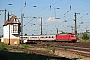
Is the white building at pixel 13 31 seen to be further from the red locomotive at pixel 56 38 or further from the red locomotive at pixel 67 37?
the red locomotive at pixel 67 37

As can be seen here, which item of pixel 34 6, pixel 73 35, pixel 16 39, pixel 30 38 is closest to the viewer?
pixel 34 6

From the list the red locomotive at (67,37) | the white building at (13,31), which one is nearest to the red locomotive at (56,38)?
the red locomotive at (67,37)

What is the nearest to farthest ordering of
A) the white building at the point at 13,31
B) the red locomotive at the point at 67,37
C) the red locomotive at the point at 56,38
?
the white building at the point at 13,31 → the red locomotive at the point at 67,37 → the red locomotive at the point at 56,38

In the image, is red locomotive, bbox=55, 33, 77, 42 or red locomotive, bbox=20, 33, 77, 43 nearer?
red locomotive, bbox=55, 33, 77, 42

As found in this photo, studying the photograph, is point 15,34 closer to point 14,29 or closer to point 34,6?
point 14,29

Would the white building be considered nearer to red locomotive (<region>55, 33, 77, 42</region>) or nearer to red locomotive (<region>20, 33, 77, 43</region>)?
red locomotive (<region>20, 33, 77, 43</region>)

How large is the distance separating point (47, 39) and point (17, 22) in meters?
18.8

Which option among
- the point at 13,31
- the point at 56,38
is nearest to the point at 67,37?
the point at 56,38

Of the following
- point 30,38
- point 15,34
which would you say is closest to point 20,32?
point 15,34

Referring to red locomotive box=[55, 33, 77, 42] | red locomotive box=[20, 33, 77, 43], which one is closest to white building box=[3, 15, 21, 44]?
red locomotive box=[20, 33, 77, 43]

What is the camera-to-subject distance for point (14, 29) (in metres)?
53.6

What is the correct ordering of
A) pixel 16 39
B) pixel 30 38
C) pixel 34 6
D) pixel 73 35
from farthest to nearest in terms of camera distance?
1. pixel 30 38
2. pixel 73 35
3. pixel 16 39
4. pixel 34 6

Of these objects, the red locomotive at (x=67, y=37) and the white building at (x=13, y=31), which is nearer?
the white building at (x=13, y=31)

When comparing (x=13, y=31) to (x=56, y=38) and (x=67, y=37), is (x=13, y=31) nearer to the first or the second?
(x=67, y=37)
